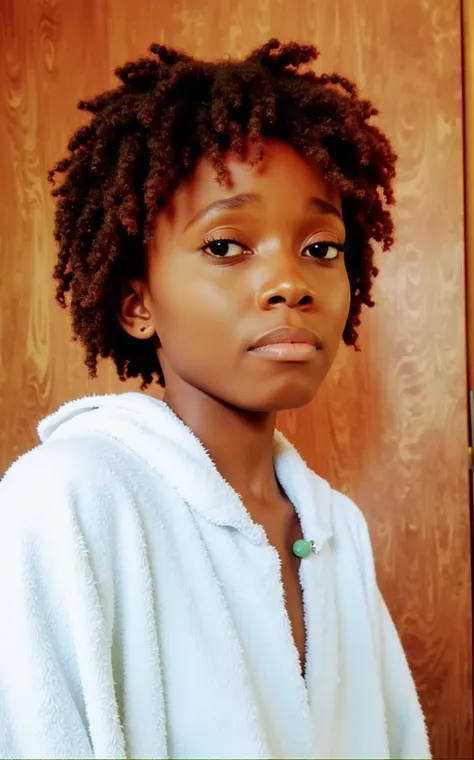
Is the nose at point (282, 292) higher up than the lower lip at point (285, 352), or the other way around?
the nose at point (282, 292)

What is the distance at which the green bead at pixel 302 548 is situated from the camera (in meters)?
0.65

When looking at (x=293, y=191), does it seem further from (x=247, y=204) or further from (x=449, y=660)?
(x=449, y=660)

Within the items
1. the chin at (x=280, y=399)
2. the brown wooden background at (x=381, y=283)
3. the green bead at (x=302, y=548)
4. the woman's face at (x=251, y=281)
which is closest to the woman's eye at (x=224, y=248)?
the woman's face at (x=251, y=281)

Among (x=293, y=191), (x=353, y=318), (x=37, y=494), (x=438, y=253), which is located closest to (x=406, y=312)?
(x=438, y=253)

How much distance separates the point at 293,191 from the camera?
573 millimetres

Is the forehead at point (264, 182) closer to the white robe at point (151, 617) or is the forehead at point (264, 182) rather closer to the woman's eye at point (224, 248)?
the woman's eye at point (224, 248)

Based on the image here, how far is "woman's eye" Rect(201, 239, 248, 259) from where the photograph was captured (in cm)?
57

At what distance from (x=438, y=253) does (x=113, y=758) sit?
81 cm

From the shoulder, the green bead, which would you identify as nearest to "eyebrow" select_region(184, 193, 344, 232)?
the shoulder

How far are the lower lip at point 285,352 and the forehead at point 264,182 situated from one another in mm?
118

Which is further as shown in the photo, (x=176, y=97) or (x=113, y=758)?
(x=176, y=97)

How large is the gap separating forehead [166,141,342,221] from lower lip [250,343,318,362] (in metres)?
0.12

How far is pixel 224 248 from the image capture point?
570mm

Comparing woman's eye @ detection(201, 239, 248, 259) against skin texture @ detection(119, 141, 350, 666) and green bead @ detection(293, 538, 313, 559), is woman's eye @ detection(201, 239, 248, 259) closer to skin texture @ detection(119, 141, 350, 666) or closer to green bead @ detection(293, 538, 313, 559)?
skin texture @ detection(119, 141, 350, 666)
